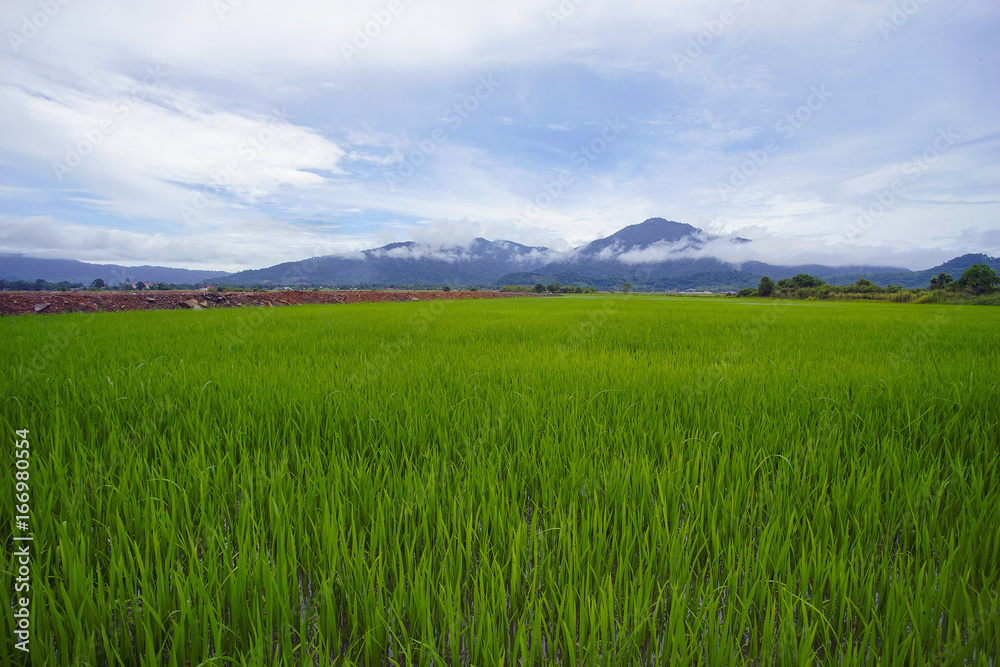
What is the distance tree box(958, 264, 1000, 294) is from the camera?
124 feet

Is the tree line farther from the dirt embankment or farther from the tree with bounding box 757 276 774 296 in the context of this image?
the dirt embankment

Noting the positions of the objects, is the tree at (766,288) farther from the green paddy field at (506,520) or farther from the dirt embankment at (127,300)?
the green paddy field at (506,520)

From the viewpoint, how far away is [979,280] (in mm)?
42344

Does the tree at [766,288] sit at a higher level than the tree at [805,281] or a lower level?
lower

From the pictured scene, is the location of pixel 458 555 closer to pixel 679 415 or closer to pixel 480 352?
pixel 679 415

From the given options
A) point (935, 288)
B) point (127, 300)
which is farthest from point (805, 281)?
point (127, 300)

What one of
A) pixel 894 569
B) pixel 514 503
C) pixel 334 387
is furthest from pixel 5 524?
pixel 894 569

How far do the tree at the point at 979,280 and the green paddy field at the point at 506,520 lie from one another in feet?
174

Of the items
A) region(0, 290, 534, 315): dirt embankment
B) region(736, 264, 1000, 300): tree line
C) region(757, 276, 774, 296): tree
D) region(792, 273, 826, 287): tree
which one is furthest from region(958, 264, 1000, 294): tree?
region(0, 290, 534, 315): dirt embankment

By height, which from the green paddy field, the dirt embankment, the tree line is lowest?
the green paddy field

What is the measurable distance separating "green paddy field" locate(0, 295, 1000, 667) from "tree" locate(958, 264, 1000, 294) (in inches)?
2090

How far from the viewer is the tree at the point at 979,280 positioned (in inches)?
1483

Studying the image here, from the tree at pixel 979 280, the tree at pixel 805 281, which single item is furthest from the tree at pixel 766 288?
the tree at pixel 979 280

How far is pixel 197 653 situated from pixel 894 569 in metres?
2.18
